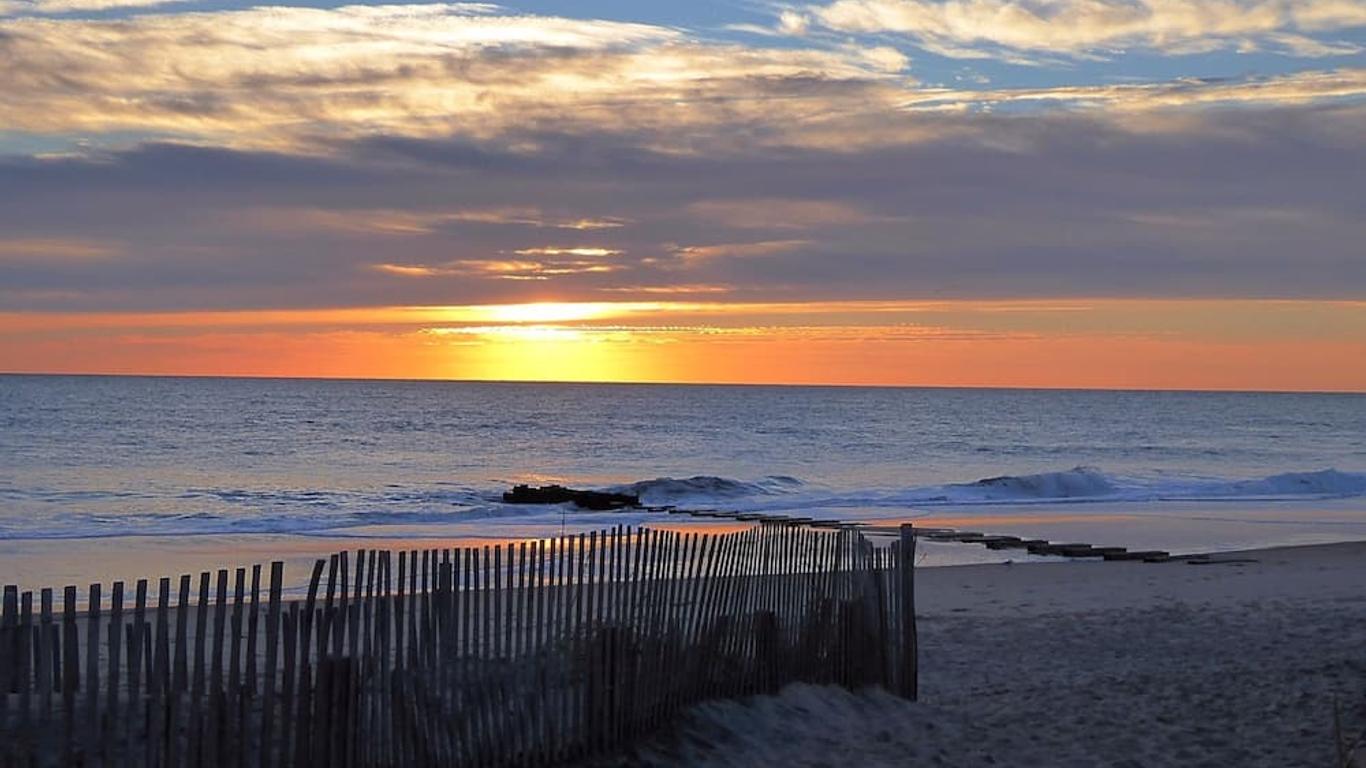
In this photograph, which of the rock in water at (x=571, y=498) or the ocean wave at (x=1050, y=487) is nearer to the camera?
the rock in water at (x=571, y=498)

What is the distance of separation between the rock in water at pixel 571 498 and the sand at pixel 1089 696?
2039 cm

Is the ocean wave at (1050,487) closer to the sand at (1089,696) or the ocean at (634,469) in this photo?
the ocean at (634,469)

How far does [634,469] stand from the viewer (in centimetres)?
6188

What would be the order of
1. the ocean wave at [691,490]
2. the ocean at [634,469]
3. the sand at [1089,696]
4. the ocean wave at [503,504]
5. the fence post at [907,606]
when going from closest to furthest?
the sand at [1089,696] < the fence post at [907,606] < the ocean wave at [503,504] < the ocean at [634,469] < the ocean wave at [691,490]

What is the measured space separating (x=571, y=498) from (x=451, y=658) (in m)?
32.9

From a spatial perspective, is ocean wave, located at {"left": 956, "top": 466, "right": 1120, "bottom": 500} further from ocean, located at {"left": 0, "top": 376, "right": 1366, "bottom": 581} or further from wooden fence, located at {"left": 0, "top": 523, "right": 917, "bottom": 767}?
wooden fence, located at {"left": 0, "top": 523, "right": 917, "bottom": 767}

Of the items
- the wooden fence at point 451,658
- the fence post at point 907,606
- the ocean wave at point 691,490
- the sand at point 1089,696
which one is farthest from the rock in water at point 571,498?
the wooden fence at point 451,658

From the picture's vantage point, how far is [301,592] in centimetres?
1888

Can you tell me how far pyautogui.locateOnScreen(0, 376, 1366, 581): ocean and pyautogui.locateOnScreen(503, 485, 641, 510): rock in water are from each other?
929mm

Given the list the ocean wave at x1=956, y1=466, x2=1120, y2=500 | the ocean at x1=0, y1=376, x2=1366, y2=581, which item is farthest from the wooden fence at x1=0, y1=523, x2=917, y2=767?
the ocean wave at x1=956, y1=466, x2=1120, y2=500

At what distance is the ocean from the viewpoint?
34.5m

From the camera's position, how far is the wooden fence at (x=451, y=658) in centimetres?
657

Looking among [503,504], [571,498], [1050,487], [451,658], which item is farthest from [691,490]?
[451,658]

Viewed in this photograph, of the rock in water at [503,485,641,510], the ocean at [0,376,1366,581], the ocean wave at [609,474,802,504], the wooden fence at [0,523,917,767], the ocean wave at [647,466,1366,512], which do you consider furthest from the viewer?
the ocean wave at [609,474,802,504]
